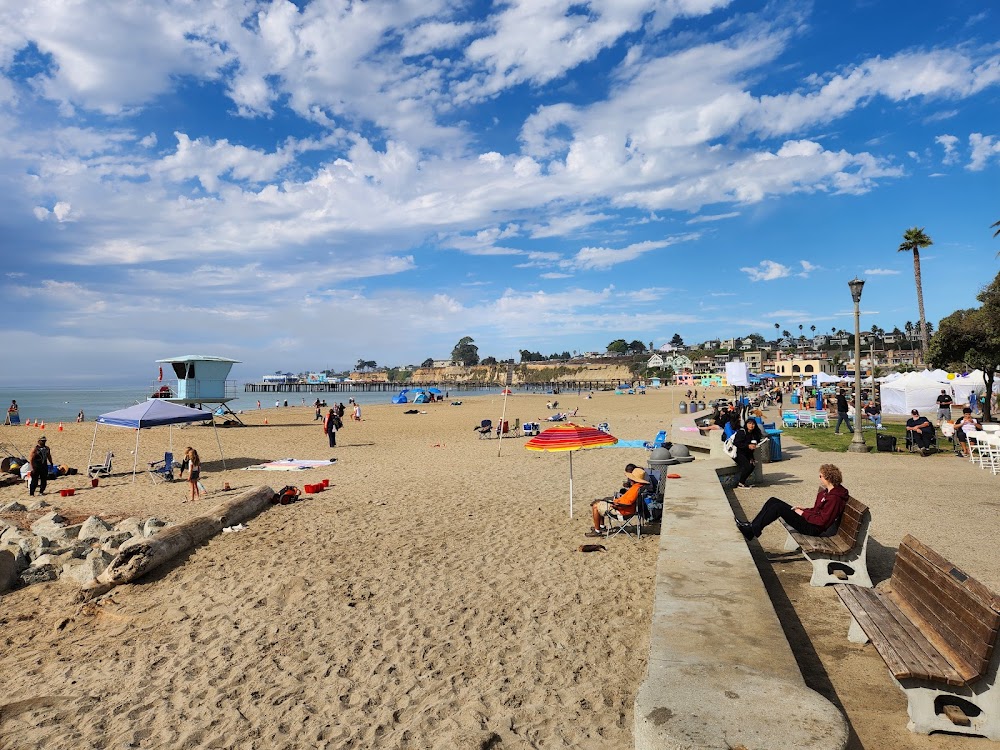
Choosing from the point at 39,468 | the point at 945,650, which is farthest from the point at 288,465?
the point at 945,650

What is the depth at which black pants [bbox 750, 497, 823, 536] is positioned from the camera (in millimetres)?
6078

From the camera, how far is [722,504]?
7.96 metres

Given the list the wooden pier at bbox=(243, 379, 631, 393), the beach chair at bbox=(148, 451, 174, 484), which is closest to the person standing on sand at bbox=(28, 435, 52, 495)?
the beach chair at bbox=(148, 451, 174, 484)

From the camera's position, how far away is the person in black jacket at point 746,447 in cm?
1071

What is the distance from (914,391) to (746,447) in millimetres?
Answer: 20500

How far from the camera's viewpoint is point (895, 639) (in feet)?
11.9

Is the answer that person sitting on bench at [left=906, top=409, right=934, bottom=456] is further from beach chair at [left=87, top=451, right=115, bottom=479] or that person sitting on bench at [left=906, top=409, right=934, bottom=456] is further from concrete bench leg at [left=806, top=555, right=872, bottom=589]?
beach chair at [left=87, top=451, right=115, bottom=479]

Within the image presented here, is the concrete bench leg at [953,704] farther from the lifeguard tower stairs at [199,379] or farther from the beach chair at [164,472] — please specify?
the lifeguard tower stairs at [199,379]

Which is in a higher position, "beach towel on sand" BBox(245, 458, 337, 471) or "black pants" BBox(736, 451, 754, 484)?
"black pants" BBox(736, 451, 754, 484)

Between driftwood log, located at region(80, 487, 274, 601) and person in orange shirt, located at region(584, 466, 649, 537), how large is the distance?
566 centimetres

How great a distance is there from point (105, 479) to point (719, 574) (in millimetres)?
16730

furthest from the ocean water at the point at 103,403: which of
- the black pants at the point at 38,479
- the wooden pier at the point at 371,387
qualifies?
the wooden pier at the point at 371,387

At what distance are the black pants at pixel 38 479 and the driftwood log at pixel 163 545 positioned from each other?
7.26m

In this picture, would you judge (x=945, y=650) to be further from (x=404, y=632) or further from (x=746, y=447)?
(x=746, y=447)
